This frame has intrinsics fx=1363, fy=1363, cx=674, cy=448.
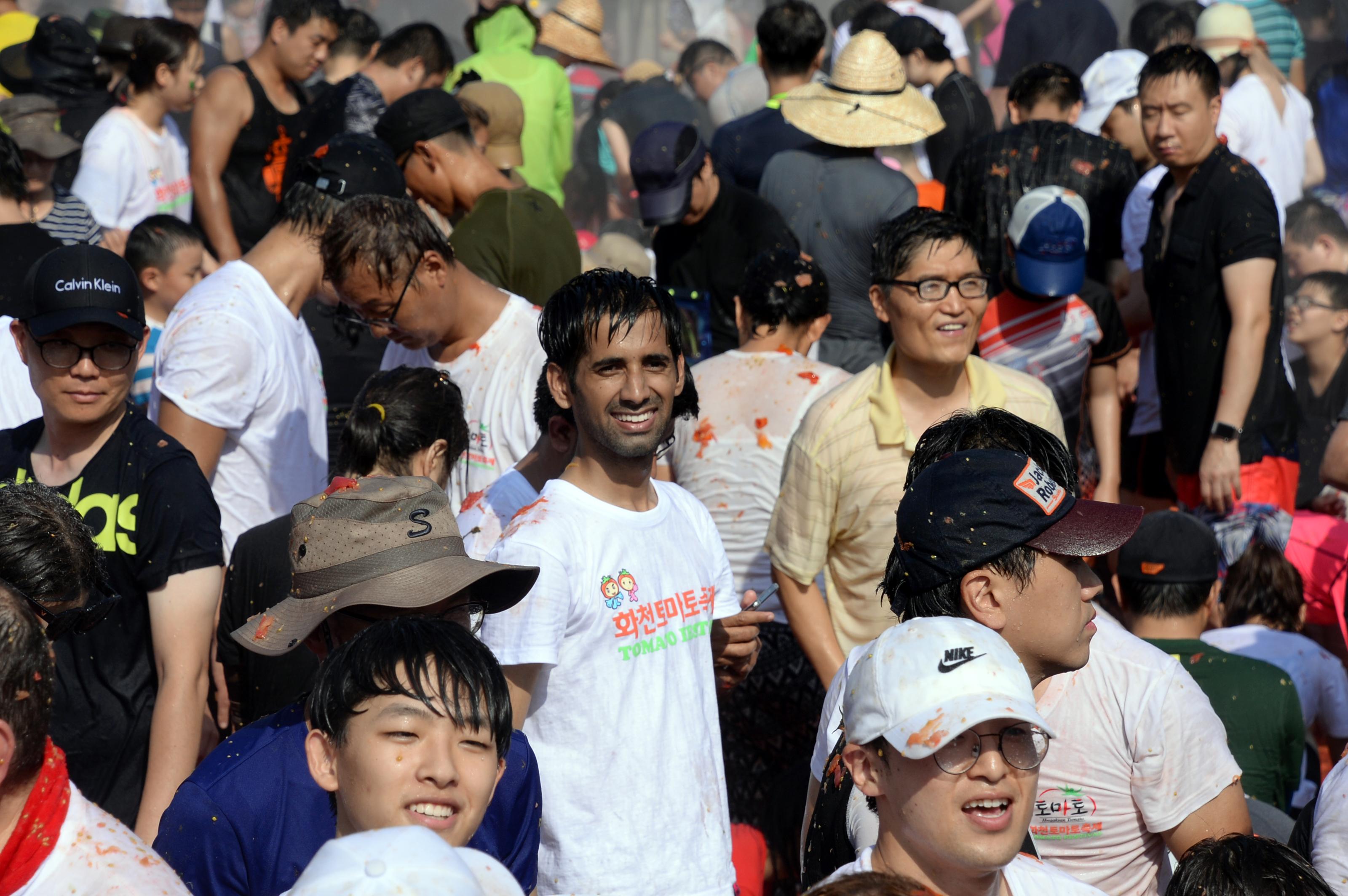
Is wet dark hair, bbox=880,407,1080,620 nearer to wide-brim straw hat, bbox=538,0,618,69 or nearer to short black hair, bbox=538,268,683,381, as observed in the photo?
short black hair, bbox=538,268,683,381

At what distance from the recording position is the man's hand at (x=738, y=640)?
341 centimetres

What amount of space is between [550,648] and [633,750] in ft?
1.05

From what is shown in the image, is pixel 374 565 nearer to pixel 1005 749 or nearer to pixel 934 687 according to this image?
pixel 934 687

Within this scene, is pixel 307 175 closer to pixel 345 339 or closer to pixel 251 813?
pixel 345 339

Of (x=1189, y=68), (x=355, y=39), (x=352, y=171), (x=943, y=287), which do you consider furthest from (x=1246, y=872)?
(x=355, y=39)

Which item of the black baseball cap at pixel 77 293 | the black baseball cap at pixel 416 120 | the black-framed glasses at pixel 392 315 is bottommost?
the black-framed glasses at pixel 392 315

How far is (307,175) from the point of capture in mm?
4617

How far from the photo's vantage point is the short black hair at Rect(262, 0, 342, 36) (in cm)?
699

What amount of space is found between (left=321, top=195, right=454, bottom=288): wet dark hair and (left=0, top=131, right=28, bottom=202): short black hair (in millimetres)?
1557

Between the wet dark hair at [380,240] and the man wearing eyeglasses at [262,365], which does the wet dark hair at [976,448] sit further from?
the man wearing eyeglasses at [262,365]

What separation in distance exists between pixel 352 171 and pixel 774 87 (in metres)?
3.60

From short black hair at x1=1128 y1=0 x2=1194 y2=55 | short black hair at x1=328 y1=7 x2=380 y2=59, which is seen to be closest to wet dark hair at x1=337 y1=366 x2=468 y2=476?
short black hair at x1=328 y1=7 x2=380 y2=59

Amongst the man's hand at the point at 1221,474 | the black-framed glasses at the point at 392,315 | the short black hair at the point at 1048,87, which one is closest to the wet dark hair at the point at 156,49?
the black-framed glasses at the point at 392,315

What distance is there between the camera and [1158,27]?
9148 mm
